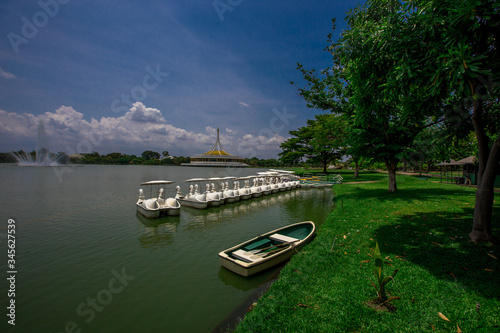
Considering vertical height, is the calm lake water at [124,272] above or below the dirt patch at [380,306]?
below

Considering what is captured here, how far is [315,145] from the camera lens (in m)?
42.7

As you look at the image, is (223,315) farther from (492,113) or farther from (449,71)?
(492,113)

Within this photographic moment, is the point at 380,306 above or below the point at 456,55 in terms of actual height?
below

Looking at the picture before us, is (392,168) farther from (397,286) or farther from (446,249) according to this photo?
(397,286)

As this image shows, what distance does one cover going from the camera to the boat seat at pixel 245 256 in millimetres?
7410

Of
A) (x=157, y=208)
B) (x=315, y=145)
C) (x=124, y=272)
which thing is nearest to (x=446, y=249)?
(x=124, y=272)

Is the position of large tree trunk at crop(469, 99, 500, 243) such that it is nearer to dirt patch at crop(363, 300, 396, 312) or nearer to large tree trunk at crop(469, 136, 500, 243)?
large tree trunk at crop(469, 136, 500, 243)

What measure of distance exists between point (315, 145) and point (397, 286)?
39.8 metres

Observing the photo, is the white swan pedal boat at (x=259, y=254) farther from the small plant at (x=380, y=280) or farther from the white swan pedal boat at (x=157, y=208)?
the white swan pedal boat at (x=157, y=208)

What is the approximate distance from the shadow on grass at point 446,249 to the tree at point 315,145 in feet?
104

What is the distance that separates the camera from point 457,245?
6086 mm

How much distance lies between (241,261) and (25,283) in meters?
7.17

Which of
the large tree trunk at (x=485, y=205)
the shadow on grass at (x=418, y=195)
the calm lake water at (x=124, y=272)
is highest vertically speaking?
the large tree trunk at (x=485, y=205)

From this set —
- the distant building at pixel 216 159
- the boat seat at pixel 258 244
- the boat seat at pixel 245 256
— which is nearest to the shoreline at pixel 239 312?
the boat seat at pixel 245 256
